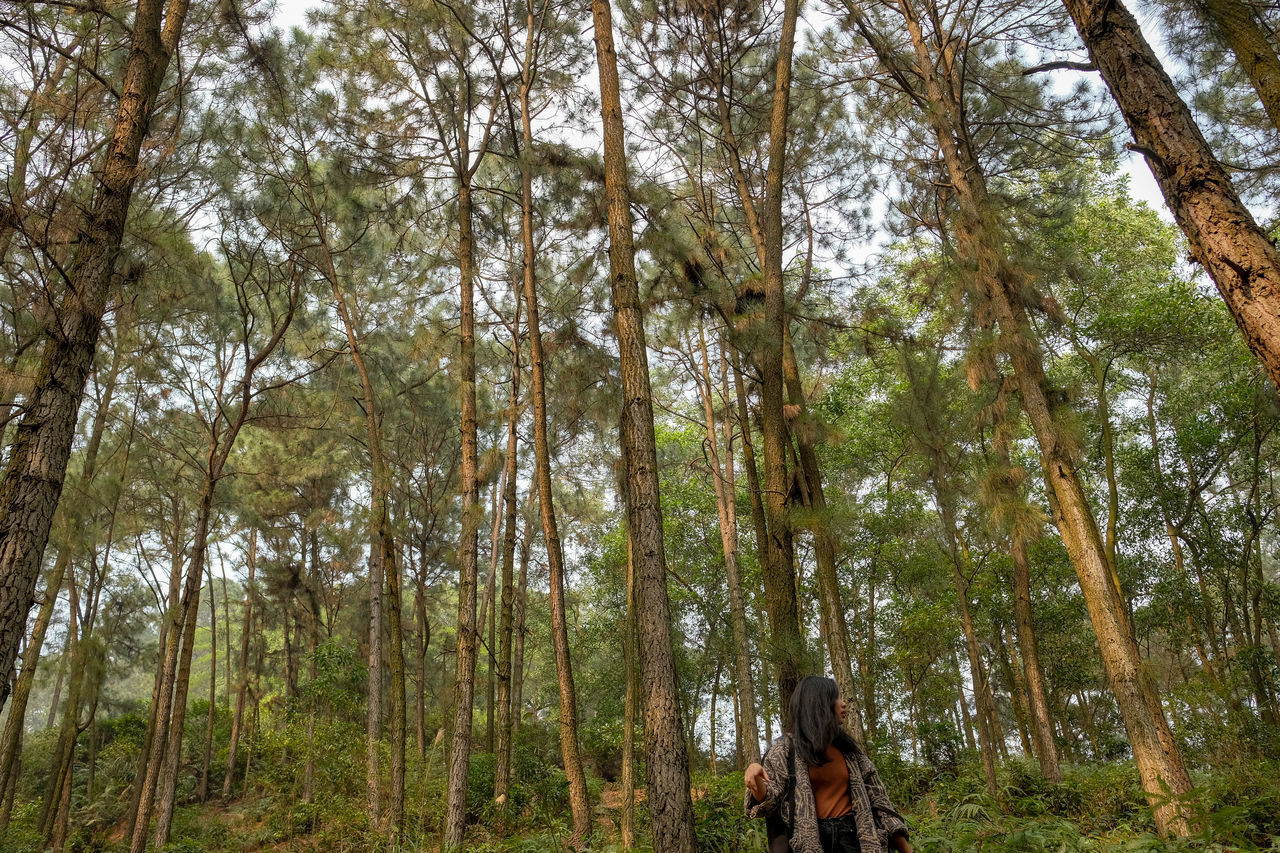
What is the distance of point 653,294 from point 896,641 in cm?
1184

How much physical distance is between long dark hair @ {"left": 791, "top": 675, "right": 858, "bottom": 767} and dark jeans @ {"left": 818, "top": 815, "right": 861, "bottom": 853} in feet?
0.73

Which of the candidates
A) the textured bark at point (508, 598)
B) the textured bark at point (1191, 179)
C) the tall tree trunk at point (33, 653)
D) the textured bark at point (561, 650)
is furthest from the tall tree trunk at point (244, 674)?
the textured bark at point (1191, 179)

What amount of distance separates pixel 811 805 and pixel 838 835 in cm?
17

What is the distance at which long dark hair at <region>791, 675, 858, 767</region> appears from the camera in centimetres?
270

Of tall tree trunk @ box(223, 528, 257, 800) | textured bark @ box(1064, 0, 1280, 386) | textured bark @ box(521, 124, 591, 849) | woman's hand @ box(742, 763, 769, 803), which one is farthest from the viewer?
tall tree trunk @ box(223, 528, 257, 800)

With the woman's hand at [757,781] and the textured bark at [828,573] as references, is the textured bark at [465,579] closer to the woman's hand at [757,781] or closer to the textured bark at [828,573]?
the textured bark at [828,573]

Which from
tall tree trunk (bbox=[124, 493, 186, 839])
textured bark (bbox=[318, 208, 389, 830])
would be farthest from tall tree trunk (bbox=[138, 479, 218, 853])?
textured bark (bbox=[318, 208, 389, 830])

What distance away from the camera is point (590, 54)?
955 centimetres

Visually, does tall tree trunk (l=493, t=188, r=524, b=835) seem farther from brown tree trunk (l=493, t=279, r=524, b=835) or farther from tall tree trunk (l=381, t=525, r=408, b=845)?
tall tree trunk (l=381, t=525, r=408, b=845)

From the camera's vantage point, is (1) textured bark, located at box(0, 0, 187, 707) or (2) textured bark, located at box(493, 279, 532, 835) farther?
(2) textured bark, located at box(493, 279, 532, 835)

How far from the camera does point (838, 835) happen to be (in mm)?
2705

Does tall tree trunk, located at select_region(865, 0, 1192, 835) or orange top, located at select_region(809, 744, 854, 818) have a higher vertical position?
tall tree trunk, located at select_region(865, 0, 1192, 835)

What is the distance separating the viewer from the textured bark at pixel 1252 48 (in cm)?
427

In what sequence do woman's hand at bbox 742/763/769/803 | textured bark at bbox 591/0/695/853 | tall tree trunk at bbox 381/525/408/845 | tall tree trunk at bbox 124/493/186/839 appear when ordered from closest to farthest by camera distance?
woman's hand at bbox 742/763/769/803 < textured bark at bbox 591/0/695/853 < tall tree trunk at bbox 381/525/408/845 < tall tree trunk at bbox 124/493/186/839
